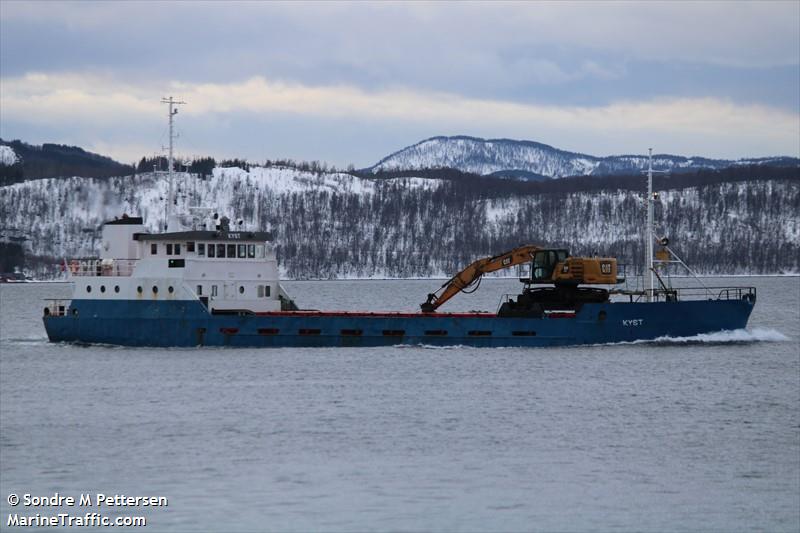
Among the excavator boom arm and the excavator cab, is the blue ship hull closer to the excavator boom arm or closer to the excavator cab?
the excavator cab

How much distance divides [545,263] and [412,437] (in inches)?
748

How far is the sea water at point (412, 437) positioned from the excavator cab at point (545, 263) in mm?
2807

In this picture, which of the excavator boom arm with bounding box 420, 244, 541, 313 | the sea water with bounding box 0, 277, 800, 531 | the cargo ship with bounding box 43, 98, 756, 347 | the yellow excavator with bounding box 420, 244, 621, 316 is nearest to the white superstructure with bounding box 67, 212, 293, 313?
the cargo ship with bounding box 43, 98, 756, 347

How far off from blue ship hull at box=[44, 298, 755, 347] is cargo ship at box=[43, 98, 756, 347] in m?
0.04

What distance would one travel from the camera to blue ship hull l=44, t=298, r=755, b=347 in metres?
45.8

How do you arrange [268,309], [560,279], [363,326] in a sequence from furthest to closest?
1. [268,309]
2. [363,326]
3. [560,279]

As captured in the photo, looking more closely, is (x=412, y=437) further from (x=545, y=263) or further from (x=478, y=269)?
(x=478, y=269)

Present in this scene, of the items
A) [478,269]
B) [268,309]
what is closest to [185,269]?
[268,309]

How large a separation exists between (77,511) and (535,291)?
2798 cm

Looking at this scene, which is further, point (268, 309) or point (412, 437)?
point (268, 309)

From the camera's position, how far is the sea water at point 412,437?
22.1 meters

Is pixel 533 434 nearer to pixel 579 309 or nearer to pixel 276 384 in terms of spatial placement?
pixel 276 384

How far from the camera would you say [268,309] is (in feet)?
156

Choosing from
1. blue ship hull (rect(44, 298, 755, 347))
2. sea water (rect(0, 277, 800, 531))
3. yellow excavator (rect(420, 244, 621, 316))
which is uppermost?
yellow excavator (rect(420, 244, 621, 316))
